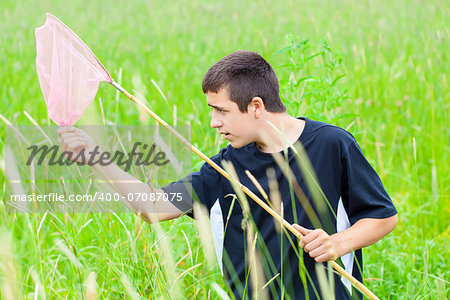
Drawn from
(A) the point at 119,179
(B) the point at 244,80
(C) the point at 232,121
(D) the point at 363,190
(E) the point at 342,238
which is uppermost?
(B) the point at 244,80

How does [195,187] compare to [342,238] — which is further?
[195,187]

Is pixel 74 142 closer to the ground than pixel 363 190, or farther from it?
farther from it

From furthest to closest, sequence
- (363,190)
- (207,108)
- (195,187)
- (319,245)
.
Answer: (207,108)
(195,187)
(363,190)
(319,245)

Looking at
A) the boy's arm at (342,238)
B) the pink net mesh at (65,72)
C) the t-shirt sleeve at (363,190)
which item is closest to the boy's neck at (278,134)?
the t-shirt sleeve at (363,190)

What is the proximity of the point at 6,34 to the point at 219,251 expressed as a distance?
4.30 metres

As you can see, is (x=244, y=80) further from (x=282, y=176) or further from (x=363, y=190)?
(x=363, y=190)

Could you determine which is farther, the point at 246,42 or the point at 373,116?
the point at 246,42

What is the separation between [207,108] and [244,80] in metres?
1.96

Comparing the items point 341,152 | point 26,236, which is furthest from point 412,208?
point 26,236

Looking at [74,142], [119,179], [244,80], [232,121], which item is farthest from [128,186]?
[244,80]

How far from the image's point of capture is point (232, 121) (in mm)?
1688

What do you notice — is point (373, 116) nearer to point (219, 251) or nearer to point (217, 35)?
point (219, 251)

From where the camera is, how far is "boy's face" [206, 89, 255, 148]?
5.54ft

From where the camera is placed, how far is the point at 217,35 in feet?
19.0
